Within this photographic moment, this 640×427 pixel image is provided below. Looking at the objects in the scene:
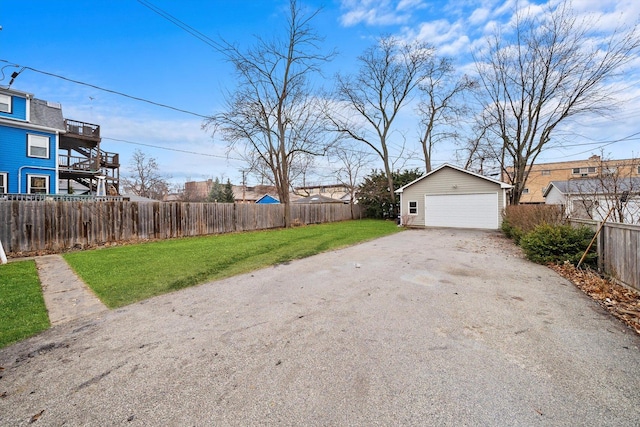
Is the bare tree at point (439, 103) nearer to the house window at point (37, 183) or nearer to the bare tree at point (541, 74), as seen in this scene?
the bare tree at point (541, 74)

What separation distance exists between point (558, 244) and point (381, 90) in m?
22.1

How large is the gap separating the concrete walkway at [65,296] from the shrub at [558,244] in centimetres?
905

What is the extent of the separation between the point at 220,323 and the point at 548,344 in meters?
3.62

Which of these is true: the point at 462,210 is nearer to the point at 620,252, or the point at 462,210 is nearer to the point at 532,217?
the point at 532,217

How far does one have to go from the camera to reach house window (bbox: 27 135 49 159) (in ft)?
51.5

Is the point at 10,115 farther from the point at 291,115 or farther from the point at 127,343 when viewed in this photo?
the point at 127,343

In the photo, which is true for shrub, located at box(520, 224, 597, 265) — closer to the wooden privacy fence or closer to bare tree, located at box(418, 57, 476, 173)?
the wooden privacy fence

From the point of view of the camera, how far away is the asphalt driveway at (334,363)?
1954 mm

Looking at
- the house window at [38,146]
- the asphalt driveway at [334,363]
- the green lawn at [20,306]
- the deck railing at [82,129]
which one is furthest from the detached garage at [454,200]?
the house window at [38,146]

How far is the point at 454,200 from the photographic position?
690 inches

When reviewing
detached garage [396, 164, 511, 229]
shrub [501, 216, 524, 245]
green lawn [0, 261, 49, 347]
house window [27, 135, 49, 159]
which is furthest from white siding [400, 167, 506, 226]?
house window [27, 135, 49, 159]

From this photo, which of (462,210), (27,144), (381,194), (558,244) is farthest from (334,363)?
(381,194)

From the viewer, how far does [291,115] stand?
1866 centimetres

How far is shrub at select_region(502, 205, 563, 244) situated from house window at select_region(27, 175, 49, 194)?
2336cm
